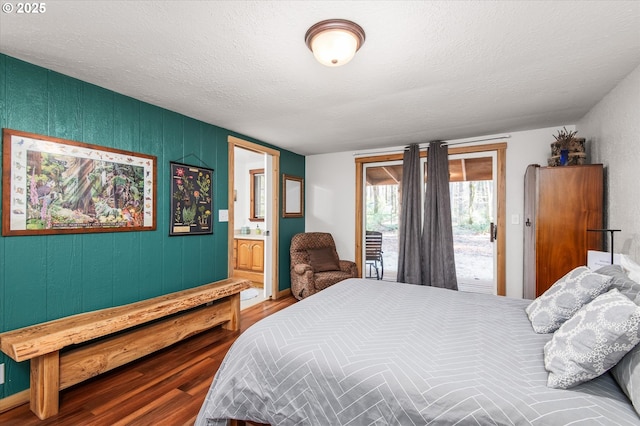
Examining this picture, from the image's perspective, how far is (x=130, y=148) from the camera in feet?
8.84

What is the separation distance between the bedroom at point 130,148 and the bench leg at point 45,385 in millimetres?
230

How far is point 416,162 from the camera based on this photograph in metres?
4.36

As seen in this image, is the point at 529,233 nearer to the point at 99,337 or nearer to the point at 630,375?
the point at 630,375

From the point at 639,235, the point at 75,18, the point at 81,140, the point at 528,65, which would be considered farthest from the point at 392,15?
the point at 81,140

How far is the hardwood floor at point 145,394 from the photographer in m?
1.90

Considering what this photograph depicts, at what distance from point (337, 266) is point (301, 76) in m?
3.07

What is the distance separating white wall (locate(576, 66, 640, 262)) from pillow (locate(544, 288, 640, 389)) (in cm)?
139

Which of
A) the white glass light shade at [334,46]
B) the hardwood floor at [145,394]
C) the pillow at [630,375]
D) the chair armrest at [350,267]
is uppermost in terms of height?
the white glass light shade at [334,46]

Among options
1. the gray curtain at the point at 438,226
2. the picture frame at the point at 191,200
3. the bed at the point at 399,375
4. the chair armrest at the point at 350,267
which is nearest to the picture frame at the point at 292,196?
the chair armrest at the point at 350,267

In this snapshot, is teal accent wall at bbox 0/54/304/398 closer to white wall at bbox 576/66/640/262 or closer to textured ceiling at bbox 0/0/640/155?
textured ceiling at bbox 0/0/640/155

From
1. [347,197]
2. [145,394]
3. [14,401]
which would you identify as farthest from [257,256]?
[14,401]

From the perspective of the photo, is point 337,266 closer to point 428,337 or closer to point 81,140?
point 428,337

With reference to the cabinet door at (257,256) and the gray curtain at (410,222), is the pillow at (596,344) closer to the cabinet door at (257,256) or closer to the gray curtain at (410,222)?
the gray curtain at (410,222)

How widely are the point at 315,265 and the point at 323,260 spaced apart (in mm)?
166
